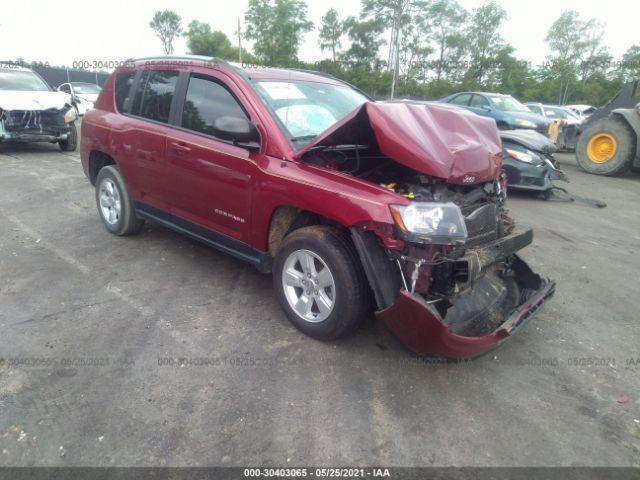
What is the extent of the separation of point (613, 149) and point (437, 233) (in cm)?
1033

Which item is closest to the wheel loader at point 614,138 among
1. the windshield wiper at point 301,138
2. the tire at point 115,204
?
the windshield wiper at point 301,138

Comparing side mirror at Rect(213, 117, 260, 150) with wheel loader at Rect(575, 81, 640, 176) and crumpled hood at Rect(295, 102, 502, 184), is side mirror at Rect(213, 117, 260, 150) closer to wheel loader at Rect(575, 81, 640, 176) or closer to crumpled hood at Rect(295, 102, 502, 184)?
crumpled hood at Rect(295, 102, 502, 184)

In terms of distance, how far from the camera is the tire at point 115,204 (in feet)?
15.8

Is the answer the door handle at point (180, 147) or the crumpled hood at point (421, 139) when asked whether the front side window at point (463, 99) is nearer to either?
the crumpled hood at point (421, 139)

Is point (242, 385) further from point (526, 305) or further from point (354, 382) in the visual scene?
point (526, 305)

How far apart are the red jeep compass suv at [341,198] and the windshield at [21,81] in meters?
7.82

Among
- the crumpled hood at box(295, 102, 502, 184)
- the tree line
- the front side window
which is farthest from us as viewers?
the tree line

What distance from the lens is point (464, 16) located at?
50312mm

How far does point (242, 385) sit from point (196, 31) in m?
72.0

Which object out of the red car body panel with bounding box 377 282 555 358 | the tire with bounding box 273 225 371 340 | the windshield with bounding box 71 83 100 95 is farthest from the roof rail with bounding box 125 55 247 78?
the windshield with bounding box 71 83 100 95

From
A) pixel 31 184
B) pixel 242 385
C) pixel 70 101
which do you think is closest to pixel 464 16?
pixel 70 101

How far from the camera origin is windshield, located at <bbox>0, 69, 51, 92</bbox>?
1010cm

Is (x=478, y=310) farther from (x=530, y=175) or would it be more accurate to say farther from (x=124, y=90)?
(x=530, y=175)

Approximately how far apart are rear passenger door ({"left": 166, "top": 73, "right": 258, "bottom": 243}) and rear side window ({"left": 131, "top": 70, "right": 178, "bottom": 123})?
0.23m
